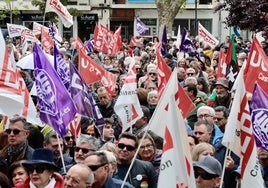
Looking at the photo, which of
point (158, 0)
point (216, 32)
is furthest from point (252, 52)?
point (216, 32)

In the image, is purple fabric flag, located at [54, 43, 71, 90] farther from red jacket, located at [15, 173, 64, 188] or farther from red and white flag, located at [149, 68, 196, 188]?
red and white flag, located at [149, 68, 196, 188]

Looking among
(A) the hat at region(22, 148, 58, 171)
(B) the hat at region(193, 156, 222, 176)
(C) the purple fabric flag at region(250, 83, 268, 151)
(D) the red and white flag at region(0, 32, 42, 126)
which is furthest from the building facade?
(A) the hat at region(22, 148, 58, 171)

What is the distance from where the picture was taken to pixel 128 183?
7637 mm

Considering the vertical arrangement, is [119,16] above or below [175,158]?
below

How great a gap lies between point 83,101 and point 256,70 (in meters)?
2.16

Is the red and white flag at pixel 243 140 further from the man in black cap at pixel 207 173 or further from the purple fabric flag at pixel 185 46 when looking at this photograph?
the purple fabric flag at pixel 185 46

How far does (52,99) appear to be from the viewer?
875 cm

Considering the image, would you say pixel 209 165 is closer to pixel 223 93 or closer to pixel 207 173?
pixel 207 173

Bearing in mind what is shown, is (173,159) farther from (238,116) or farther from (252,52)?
(252,52)

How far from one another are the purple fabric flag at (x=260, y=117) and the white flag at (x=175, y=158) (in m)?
1.55

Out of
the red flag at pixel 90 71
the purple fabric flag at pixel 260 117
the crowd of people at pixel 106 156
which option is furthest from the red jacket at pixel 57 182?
the red flag at pixel 90 71

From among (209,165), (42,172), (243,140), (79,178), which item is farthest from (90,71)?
(79,178)

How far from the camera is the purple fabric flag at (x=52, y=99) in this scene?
8578 mm

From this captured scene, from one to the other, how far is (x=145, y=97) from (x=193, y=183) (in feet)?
19.1
